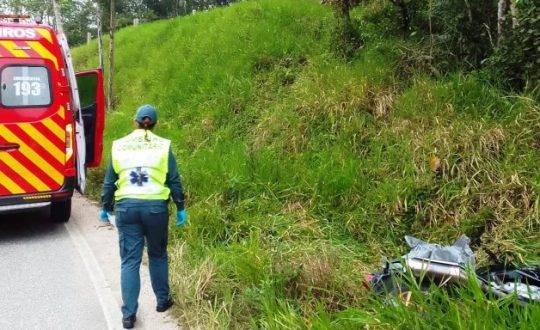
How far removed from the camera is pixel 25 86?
21.2 feet

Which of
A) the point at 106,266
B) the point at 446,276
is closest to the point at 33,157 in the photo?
the point at 106,266

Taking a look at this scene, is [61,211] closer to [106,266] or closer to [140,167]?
[106,266]

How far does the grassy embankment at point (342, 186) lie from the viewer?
4020 mm

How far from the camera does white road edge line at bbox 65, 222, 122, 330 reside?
4383mm

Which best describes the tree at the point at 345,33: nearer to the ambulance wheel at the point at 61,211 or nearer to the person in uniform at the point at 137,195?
the ambulance wheel at the point at 61,211

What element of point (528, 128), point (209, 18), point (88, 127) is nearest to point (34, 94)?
point (88, 127)

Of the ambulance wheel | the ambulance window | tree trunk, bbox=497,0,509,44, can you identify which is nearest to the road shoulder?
the ambulance wheel

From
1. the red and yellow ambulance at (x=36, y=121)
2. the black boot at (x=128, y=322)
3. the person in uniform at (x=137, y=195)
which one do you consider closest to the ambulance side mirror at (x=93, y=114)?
the red and yellow ambulance at (x=36, y=121)

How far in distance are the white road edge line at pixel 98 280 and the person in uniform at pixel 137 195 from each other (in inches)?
8.8

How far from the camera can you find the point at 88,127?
25.1 ft

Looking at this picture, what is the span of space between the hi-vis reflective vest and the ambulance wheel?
2887 millimetres

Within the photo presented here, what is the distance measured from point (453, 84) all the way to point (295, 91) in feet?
8.09

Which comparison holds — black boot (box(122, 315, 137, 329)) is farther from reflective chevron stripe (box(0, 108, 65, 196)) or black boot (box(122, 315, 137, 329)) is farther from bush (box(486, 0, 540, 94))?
bush (box(486, 0, 540, 94))

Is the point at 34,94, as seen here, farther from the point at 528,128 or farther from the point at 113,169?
the point at 528,128
